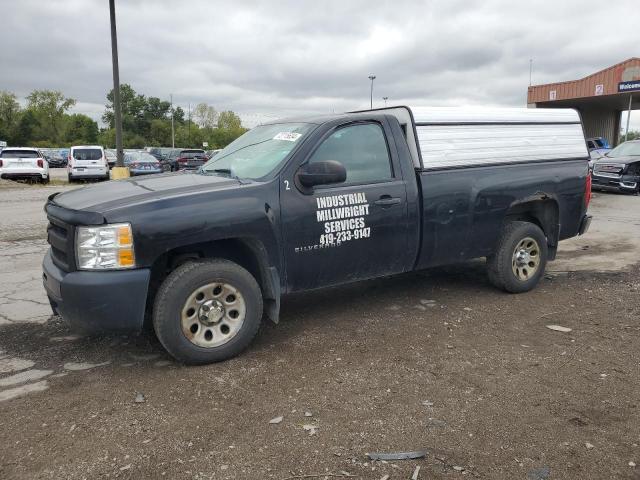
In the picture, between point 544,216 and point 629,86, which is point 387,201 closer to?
point 544,216

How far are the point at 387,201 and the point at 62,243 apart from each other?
2491 millimetres

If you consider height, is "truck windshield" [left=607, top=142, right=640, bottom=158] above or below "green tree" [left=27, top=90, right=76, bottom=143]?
below

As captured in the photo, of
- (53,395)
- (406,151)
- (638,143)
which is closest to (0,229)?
(53,395)

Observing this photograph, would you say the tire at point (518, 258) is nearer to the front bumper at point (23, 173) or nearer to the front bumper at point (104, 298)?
the front bumper at point (104, 298)

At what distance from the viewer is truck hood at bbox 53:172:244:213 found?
3.69 meters

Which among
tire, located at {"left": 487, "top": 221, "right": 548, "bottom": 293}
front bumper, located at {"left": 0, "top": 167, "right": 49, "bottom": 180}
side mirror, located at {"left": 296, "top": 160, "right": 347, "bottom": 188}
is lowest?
tire, located at {"left": 487, "top": 221, "right": 548, "bottom": 293}

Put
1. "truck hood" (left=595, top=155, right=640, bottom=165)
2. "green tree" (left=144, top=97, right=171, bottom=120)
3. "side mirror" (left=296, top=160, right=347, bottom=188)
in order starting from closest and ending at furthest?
1. "side mirror" (left=296, top=160, right=347, bottom=188)
2. "truck hood" (left=595, top=155, right=640, bottom=165)
3. "green tree" (left=144, top=97, right=171, bottom=120)

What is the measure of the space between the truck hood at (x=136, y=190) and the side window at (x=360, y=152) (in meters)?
0.84

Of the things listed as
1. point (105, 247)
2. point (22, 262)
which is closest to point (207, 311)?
point (105, 247)

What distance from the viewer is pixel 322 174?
4023 mm

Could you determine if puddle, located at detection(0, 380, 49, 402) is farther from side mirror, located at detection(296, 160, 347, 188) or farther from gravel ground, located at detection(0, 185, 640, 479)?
side mirror, located at detection(296, 160, 347, 188)

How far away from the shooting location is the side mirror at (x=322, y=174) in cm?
402

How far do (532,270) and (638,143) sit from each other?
14854 millimetres

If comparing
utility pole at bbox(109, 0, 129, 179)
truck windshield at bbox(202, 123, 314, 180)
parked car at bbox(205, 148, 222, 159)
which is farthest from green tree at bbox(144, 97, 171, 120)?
truck windshield at bbox(202, 123, 314, 180)
